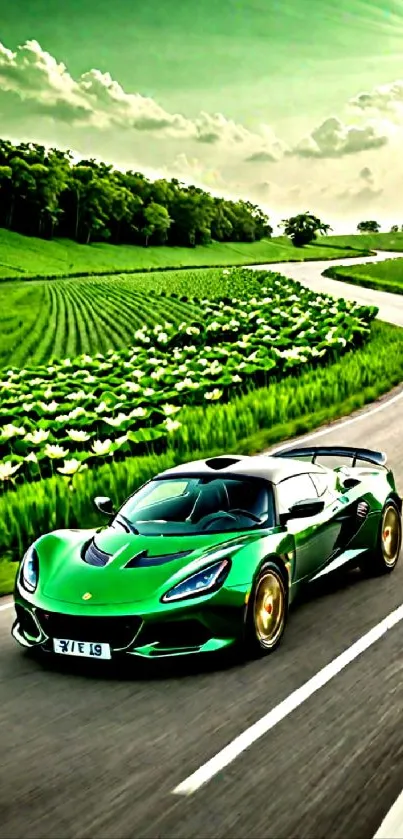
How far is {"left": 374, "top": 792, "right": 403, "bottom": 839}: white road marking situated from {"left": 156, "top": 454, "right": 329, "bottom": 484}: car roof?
399cm

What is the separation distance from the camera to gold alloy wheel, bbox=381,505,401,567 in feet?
36.2

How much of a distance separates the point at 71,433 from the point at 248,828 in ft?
46.5

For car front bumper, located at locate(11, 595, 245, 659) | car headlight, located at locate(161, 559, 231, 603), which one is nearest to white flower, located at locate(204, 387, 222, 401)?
car headlight, located at locate(161, 559, 231, 603)

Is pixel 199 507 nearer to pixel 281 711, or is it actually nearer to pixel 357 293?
pixel 281 711

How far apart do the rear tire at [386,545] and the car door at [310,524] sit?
78cm

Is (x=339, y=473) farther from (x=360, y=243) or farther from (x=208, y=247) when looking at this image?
(x=360, y=243)

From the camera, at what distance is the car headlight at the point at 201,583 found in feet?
26.0

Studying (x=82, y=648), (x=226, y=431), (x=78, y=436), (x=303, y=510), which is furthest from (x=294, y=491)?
(x=226, y=431)

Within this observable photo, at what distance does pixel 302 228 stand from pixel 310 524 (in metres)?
134

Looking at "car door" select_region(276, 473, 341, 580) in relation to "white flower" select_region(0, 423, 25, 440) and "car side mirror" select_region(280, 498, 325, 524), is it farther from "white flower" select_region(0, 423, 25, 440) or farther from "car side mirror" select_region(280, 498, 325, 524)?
"white flower" select_region(0, 423, 25, 440)

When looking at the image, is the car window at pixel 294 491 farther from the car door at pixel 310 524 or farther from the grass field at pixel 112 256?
the grass field at pixel 112 256

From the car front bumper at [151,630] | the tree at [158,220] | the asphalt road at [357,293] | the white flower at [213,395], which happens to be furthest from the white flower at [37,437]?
the tree at [158,220]

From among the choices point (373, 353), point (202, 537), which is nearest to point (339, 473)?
point (202, 537)

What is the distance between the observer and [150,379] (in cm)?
2662
